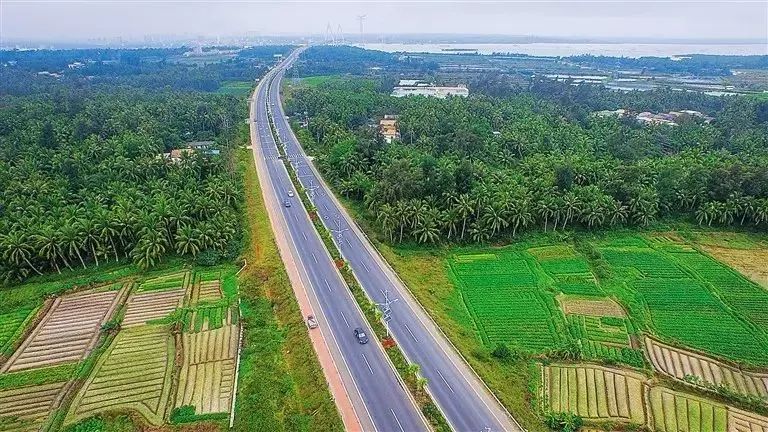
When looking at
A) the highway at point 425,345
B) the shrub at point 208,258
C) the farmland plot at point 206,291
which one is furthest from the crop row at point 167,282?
the highway at point 425,345

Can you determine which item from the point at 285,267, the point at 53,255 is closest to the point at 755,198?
the point at 285,267

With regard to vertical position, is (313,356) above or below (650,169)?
below

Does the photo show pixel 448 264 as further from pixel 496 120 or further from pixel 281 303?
pixel 496 120

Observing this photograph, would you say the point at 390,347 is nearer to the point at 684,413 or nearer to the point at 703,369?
the point at 684,413

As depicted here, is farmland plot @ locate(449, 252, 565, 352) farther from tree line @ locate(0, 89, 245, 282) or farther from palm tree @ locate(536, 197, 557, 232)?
tree line @ locate(0, 89, 245, 282)

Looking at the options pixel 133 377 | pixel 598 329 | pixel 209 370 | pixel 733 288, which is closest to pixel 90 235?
pixel 133 377

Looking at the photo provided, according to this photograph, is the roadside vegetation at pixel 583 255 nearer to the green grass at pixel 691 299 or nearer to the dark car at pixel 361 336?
the green grass at pixel 691 299

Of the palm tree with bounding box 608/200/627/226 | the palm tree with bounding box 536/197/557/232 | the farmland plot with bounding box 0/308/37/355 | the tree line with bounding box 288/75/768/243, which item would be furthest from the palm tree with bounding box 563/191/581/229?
the farmland plot with bounding box 0/308/37/355
